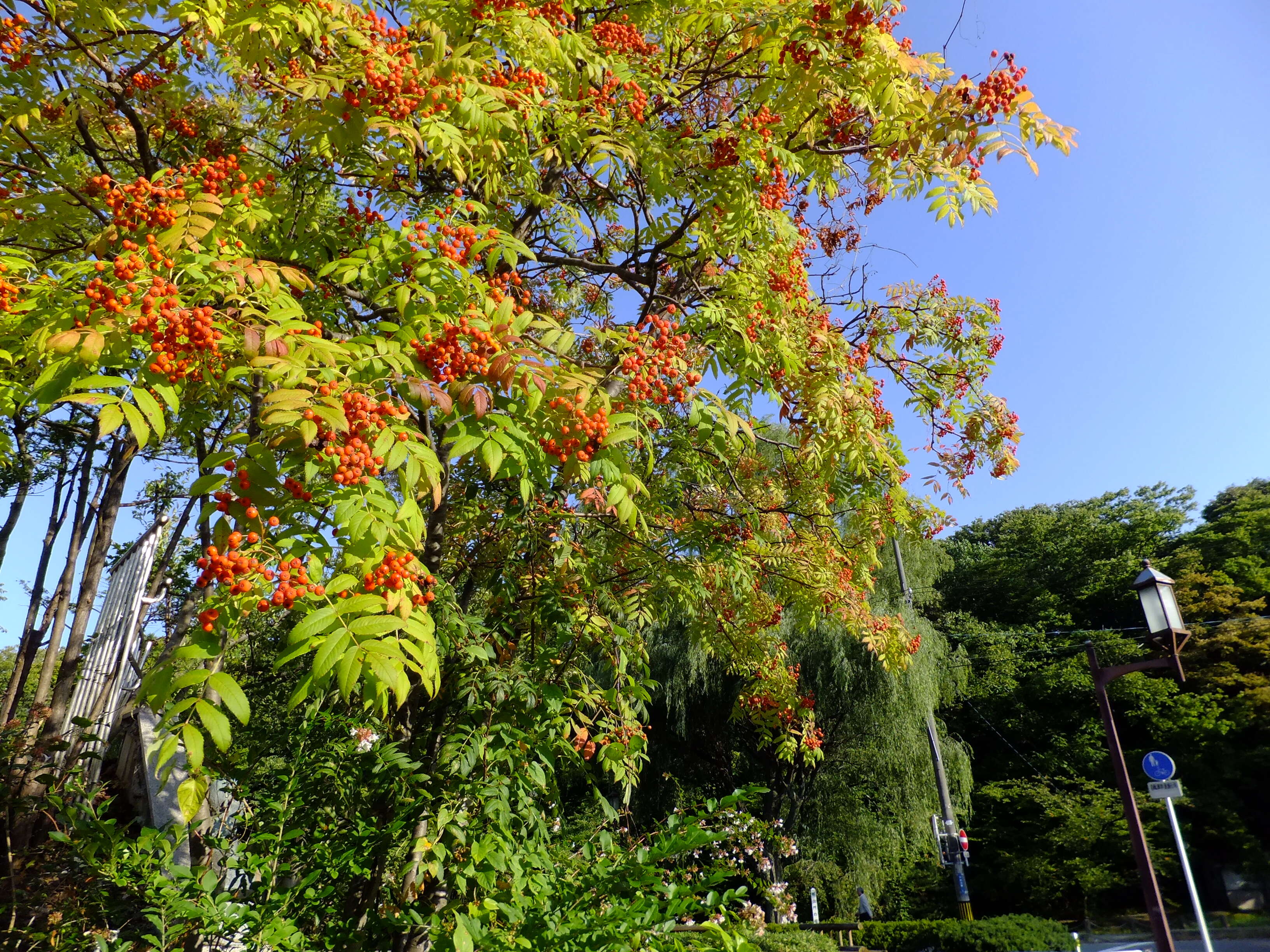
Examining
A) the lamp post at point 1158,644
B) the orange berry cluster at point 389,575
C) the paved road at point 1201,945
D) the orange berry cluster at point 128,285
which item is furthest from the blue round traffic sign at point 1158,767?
the paved road at point 1201,945

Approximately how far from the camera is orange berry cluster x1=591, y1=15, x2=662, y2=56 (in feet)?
11.8

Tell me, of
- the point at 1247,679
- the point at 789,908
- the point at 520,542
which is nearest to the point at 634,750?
the point at 520,542

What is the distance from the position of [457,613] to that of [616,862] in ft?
4.33

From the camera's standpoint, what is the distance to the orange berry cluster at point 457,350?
6.53 ft

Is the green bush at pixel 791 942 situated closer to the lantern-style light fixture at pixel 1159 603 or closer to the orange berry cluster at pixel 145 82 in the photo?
the lantern-style light fixture at pixel 1159 603

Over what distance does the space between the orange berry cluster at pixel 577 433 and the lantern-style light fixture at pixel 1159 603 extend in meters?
5.80

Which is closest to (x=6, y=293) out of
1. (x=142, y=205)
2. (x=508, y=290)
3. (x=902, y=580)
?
(x=142, y=205)

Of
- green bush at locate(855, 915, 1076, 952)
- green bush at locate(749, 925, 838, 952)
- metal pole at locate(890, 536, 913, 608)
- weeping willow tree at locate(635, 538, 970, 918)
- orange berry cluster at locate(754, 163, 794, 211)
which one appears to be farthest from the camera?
metal pole at locate(890, 536, 913, 608)

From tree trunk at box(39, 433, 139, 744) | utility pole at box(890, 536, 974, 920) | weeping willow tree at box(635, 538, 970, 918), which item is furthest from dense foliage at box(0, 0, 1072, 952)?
utility pole at box(890, 536, 974, 920)

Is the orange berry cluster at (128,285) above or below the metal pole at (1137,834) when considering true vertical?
above

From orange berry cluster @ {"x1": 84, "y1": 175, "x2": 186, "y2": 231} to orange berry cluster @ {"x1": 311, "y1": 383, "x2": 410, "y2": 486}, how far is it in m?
0.90

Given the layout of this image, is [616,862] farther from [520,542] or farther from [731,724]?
[731,724]

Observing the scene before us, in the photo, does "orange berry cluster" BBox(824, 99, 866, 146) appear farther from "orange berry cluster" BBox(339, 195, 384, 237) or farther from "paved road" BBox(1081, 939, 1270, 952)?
"paved road" BBox(1081, 939, 1270, 952)

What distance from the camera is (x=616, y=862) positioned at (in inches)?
80.3
